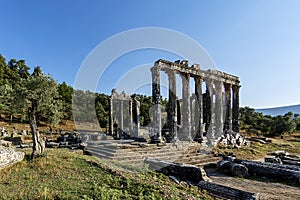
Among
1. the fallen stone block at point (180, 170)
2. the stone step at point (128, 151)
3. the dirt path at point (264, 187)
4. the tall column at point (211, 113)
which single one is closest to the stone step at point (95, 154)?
the stone step at point (128, 151)

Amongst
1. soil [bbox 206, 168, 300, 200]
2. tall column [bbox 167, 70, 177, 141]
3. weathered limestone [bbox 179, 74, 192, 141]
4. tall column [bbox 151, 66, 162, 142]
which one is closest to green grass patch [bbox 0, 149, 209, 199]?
soil [bbox 206, 168, 300, 200]

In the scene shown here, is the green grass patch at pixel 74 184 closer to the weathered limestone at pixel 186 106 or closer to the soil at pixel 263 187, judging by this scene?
the soil at pixel 263 187

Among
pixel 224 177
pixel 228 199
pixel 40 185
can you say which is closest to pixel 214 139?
pixel 224 177

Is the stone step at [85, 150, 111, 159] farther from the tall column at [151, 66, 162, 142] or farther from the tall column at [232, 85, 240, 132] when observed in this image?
the tall column at [232, 85, 240, 132]

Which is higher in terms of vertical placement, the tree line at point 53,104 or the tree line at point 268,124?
the tree line at point 53,104

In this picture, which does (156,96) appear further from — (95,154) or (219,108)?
(219,108)

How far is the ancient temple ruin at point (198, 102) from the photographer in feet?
59.2

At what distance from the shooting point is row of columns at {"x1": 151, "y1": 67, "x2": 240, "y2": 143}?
708 inches

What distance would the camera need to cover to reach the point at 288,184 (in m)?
9.39

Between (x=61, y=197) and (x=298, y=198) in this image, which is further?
(x=298, y=198)

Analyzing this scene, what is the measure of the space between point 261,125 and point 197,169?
39.8 metres

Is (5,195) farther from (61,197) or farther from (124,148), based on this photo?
(124,148)

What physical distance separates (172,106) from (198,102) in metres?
4.22

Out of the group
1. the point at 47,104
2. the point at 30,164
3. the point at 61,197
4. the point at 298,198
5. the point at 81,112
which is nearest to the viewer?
the point at 61,197
